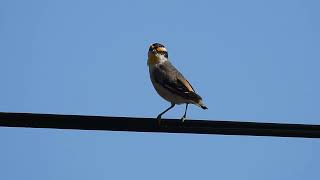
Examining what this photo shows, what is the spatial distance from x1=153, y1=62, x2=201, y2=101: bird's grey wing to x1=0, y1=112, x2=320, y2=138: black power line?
3.33 metres

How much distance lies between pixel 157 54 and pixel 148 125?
22.3 feet

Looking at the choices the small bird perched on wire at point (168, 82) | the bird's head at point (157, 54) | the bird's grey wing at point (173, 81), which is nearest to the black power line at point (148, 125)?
the small bird perched on wire at point (168, 82)

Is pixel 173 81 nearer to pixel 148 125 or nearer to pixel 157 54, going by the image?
pixel 157 54

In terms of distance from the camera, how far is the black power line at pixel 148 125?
26.2 ft

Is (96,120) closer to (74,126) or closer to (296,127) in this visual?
(74,126)

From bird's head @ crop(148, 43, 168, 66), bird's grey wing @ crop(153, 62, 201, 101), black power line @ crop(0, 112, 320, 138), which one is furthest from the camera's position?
bird's head @ crop(148, 43, 168, 66)

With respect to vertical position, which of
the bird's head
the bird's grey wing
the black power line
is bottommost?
the black power line

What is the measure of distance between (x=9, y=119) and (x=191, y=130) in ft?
7.37

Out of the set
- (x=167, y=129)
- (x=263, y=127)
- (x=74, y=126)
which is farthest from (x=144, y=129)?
(x=263, y=127)

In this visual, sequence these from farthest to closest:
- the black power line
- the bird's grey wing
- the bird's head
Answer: the bird's head
the bird's grey wing
the black power line

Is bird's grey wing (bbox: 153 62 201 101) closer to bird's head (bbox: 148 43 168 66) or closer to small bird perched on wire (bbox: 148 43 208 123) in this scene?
small bird perched on wire (bbox: 148 43 208 123)

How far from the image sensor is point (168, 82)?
12.6 m

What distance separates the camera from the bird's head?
48.5ft

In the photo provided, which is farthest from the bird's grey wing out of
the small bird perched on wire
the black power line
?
the black power line
